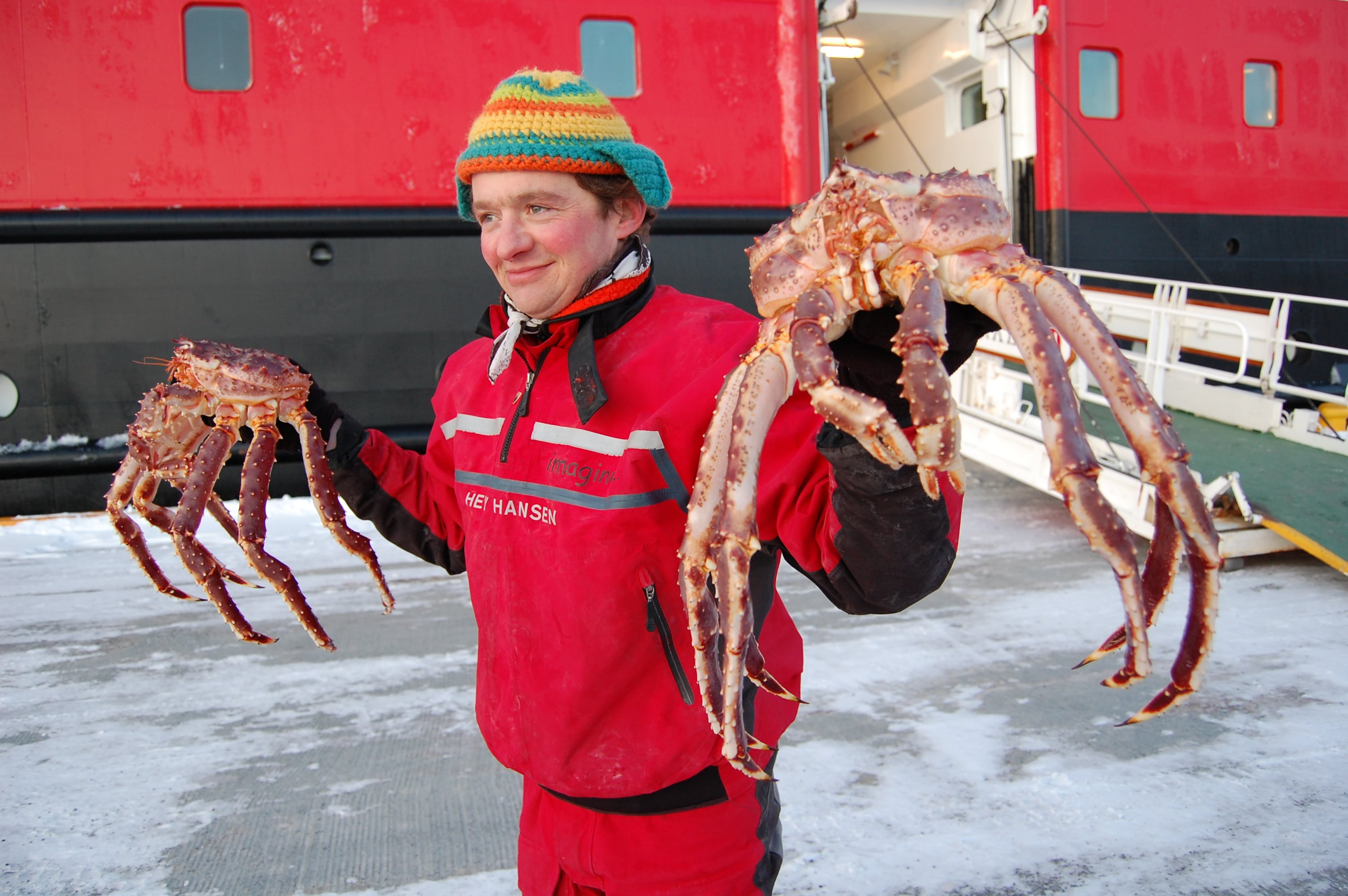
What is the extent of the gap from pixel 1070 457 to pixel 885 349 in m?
0.30


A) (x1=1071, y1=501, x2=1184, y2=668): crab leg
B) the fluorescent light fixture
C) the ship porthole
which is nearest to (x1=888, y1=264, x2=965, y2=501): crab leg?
(x1=1071, y1=501, x2=1184, y2=668): crab leg

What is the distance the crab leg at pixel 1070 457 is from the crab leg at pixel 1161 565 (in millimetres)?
60

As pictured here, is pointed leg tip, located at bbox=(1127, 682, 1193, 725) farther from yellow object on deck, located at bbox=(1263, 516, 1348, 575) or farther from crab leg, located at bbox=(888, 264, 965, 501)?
yellow object on deck, located at bbox=(1263, 516, 1348, 575)

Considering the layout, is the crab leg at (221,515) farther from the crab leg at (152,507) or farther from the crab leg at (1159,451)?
the crab leg at (1159,451)

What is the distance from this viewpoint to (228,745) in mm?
2826

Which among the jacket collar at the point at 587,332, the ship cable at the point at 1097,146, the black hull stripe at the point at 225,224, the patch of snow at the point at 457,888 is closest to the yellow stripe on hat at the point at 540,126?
the jacket collar at the point at 587,332

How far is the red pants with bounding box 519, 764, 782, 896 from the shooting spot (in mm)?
1406

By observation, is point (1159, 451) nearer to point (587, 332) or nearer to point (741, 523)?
point (741, 523)

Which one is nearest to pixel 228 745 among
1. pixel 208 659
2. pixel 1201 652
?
pixel 208 659

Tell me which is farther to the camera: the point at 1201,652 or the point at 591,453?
the point at 591,453

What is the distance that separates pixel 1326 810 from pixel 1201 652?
74.6 inches

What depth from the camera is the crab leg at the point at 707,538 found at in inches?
42.3

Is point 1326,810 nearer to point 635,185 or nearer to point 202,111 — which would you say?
point 635,185

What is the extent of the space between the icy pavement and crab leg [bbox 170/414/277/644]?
773 millimetres
